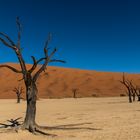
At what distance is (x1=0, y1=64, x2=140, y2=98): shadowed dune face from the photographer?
3140 inches

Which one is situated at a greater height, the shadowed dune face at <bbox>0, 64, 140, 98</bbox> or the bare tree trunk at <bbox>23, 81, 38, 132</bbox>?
the shadowed dune face at <bbox>0, 64, 140, 98</bbox>

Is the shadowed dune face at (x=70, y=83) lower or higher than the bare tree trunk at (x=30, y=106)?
higher

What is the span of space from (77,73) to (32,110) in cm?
9479

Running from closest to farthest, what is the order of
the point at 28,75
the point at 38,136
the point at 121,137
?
the point at 121,137 → the point at 38,136 → the point at 28,75

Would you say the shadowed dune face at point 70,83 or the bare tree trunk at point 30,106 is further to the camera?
the shadowed dune face at point 70,83

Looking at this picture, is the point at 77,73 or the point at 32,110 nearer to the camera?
the point at 32,110

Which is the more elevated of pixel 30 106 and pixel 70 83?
pixel 70 83

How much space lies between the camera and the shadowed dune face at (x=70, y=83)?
79.8 meters

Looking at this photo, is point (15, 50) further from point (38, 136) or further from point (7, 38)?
point (38, 136)

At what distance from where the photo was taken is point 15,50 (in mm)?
13156

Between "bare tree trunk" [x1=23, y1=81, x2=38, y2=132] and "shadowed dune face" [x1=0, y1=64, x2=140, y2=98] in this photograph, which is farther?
"shadowed dune face" [x1=0, y1=64, x2=140, y2=98]

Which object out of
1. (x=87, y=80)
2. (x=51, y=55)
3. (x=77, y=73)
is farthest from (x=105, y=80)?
(x=51, y=55)

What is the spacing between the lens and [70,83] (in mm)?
94812

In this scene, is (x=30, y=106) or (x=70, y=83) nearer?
(x=30, y=106)
